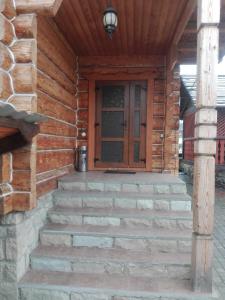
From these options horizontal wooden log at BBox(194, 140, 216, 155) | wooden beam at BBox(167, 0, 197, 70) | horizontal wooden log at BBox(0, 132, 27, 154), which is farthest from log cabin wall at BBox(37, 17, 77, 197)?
horizontal wooden log at BBox(194, 140, 216, 155)

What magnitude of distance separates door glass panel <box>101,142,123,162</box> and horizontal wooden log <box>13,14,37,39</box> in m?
2.95

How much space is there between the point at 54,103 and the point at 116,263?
2.21m

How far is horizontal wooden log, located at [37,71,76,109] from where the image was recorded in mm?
3160

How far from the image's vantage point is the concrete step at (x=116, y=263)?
108 inches

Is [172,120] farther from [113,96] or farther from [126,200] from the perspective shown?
[126,200]

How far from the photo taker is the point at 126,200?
3.54 m

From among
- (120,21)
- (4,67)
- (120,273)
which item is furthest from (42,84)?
(120,273)

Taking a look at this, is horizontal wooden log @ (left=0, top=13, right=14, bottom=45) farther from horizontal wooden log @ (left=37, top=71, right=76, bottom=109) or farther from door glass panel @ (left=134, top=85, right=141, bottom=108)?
door glass panel @ (left=134, top=85, right=141, bottom=108)

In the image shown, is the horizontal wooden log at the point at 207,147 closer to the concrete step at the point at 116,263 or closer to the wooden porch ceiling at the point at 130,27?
the concrete step at the point at 116,263

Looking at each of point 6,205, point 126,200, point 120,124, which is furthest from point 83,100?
point 6,205

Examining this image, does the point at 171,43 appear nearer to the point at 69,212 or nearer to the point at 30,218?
the point at 69,212

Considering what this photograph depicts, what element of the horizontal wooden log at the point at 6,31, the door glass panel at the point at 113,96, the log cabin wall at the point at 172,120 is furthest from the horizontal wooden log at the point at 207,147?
the door glass panel at the point at 113,96

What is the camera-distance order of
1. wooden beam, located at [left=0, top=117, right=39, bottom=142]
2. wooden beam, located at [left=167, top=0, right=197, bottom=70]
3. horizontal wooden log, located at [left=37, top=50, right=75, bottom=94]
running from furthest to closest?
wooden beam, located at [left=167, top=0, right=197, bottom=70] → horizontal wooden log, located at [left=37, top=50, right=75, bottom=94] → wooden beam, located at [left=0, top=117, right=39, bottom=142]

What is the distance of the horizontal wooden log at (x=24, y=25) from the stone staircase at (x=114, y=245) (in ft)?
6.76
